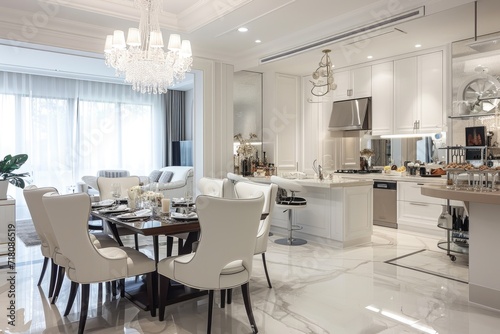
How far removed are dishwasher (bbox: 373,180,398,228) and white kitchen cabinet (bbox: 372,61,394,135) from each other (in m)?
0.94

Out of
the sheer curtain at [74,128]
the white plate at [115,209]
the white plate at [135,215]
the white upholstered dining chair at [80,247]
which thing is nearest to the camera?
the white upholstered dining chair at [80,247]

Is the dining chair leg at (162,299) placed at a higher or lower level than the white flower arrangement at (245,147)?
lower

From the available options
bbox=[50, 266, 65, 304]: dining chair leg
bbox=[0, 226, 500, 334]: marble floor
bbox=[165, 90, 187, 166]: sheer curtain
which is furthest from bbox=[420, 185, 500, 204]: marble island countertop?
bbox=[165, 90, 187, 166]: sheer curtain

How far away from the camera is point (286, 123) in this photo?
23.3 ft

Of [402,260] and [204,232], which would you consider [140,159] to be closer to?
[402,260]

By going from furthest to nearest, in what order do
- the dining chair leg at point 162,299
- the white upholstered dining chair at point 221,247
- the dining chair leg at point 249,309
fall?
the dining chair leg at point 162,299, the dining chair leg at point 249,309, the white upholstered dining chair at point 221,247

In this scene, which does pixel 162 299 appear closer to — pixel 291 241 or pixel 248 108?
pixel 291 241

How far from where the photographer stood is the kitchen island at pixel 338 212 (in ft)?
15.4

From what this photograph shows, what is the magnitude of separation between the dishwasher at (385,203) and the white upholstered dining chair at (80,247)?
443 centimetres

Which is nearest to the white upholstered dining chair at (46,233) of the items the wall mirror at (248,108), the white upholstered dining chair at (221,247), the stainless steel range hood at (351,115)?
the white upholstered dining chair at (221,247)

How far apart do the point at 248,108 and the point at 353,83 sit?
1.92 metres

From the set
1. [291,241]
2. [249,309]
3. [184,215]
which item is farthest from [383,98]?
[249,309]

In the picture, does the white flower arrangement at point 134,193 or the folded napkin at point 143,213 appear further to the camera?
the white flower arrangement at point 134,193

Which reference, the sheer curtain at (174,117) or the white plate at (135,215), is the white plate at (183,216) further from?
the sheer curtain at (174,117)
